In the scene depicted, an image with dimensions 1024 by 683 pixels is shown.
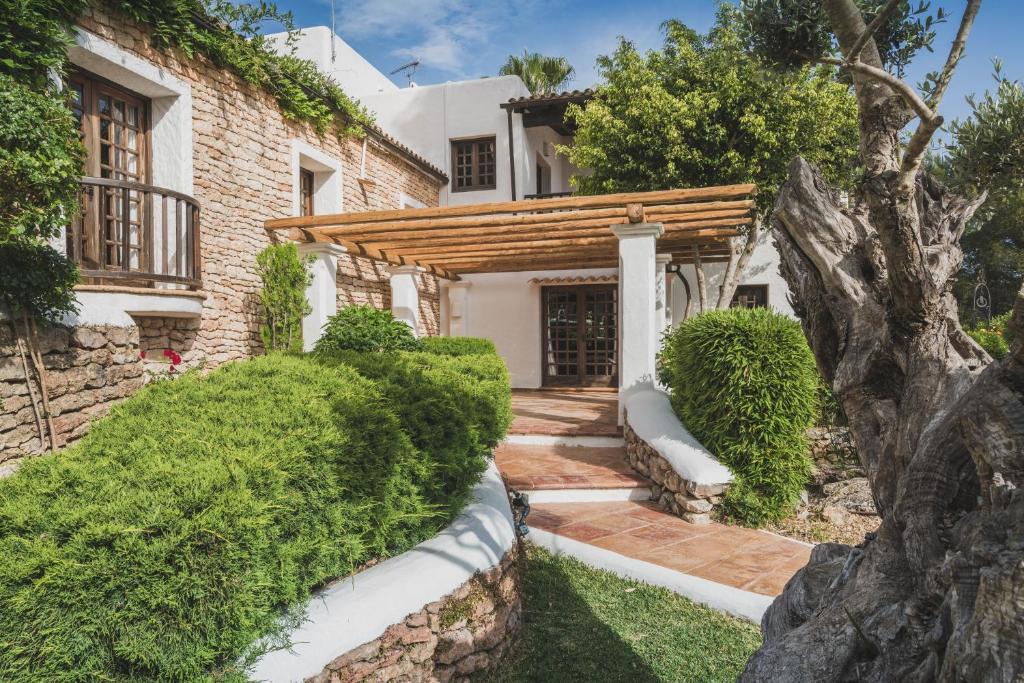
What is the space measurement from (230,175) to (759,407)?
300 inches

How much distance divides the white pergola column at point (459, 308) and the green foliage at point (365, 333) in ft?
18.2

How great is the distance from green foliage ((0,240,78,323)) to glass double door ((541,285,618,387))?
10.1m

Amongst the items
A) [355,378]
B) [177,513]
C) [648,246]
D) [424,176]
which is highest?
[424,176]

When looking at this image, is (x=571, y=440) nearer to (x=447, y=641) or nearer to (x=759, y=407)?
(x=759, y=407)

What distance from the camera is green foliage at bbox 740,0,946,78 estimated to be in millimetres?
2414

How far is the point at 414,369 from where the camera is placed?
175 inches

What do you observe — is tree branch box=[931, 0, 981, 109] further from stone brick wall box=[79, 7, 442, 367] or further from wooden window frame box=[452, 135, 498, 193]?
wooden window frame box=[452, 135, 498, 193]

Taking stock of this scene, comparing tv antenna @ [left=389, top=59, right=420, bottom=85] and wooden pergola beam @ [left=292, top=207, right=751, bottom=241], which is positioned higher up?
tv antenna @ [left=389, top=59, right=420, bottom=85]

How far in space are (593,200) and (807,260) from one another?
18.4 ft

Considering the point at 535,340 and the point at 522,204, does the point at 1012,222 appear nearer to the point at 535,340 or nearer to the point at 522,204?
the point at 535,340

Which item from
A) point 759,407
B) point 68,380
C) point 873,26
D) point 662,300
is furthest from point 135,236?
point 662,300

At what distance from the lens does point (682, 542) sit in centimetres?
507

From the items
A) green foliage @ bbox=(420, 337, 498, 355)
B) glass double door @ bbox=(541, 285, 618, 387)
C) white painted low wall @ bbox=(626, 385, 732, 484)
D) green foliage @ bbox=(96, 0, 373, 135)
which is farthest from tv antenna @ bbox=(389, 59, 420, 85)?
white painted low wall @ bbox=(626, 385, 732, 484)

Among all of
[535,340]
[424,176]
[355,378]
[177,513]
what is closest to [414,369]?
[355,378]
